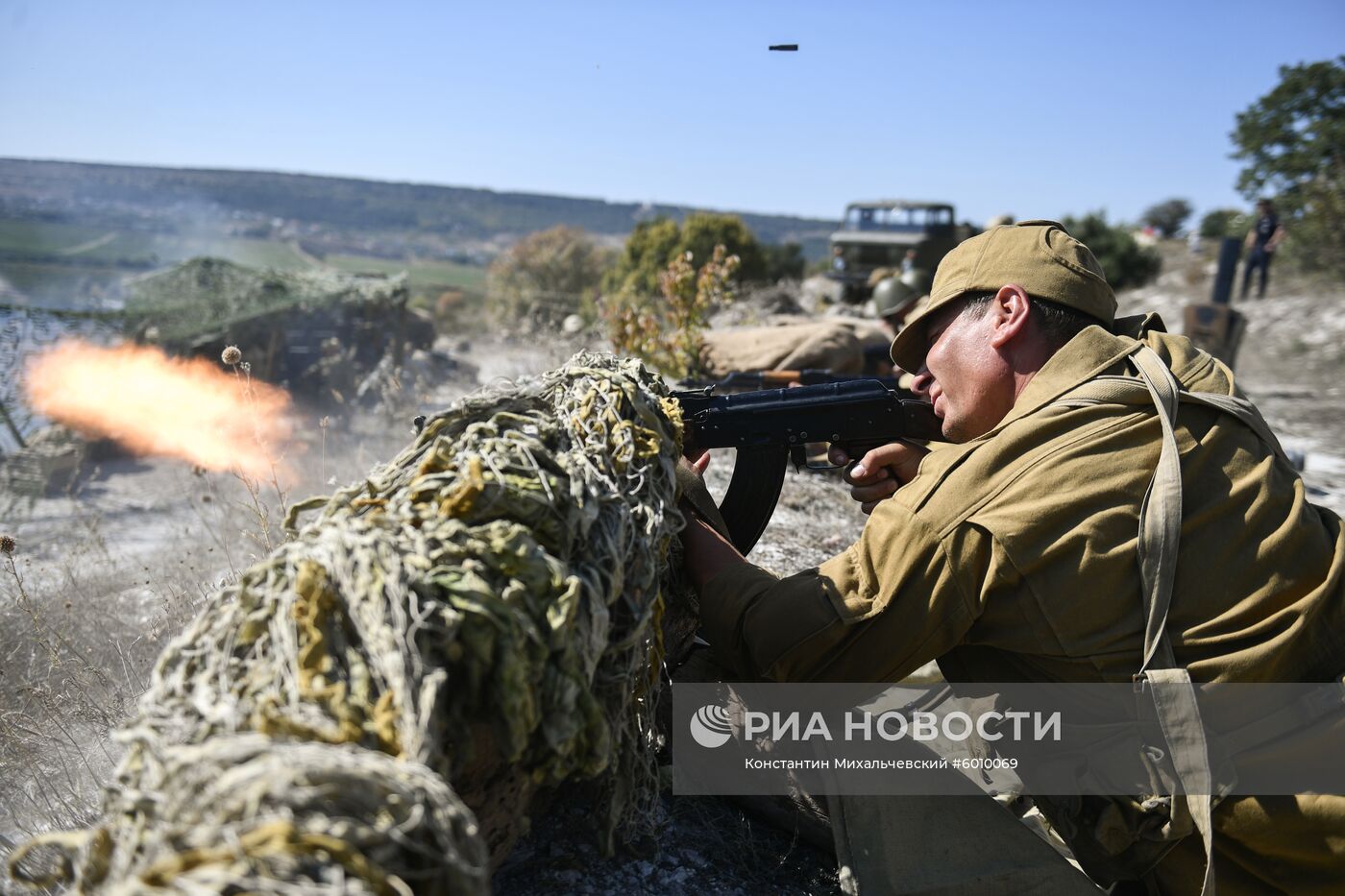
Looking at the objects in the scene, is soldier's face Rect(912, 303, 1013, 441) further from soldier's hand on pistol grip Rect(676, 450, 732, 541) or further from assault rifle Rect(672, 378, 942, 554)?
soldier's hand on pistol grip Rect(676, 450, 732, 541)

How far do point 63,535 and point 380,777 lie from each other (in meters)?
7.34

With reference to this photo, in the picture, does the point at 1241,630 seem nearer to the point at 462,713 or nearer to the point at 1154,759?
the point at 1154,759

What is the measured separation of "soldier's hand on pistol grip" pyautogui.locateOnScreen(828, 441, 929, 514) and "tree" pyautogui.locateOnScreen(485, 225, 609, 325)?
17.8m

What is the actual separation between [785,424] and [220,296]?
36.0 ft

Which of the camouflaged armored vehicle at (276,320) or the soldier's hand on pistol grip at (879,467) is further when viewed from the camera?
the camouflaged armored vehicle at (276,320)

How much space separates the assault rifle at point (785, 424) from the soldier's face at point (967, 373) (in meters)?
0.24

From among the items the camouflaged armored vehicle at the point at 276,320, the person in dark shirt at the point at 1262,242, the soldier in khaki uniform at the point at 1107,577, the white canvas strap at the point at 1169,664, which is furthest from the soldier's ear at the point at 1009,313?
the person in dark shirt at the point at 1262,242

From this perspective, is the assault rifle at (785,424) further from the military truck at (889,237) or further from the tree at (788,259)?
the tree at (788,259)

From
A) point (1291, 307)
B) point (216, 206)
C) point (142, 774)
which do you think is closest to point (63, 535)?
point (142, 774)

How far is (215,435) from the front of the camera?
8.73 m

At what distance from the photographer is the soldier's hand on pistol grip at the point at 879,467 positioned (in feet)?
9.23

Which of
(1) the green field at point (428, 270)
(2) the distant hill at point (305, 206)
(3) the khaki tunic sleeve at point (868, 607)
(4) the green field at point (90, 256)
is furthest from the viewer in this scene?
(1) the green field at point (428, 270)

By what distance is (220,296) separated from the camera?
37.6ft

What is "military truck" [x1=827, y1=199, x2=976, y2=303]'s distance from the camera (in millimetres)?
18672
